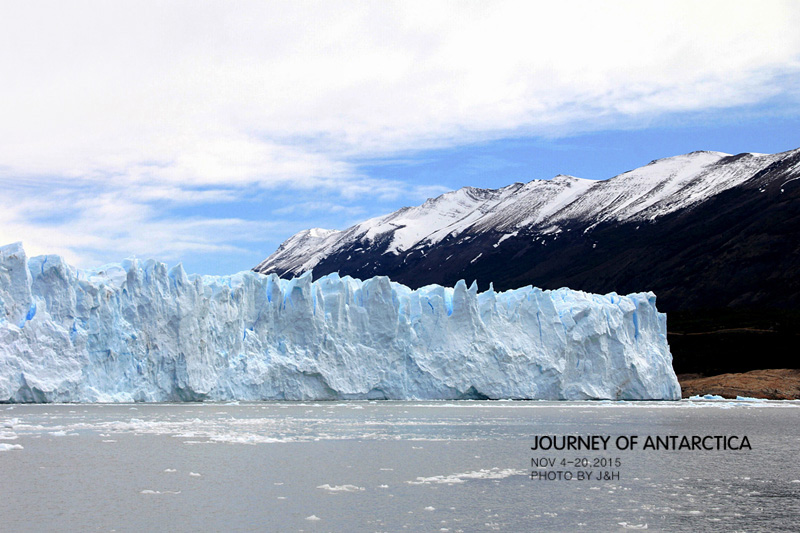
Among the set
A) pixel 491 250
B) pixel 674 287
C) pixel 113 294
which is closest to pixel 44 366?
pixel 113 294

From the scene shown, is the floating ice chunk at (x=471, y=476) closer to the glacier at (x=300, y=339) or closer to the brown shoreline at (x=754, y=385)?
the glacier at (x=300, y=339)

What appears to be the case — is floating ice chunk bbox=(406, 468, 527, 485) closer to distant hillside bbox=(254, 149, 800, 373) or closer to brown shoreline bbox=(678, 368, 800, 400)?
brown shoreline bbox=(678, 368, 800, 400)

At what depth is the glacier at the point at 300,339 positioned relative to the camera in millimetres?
25641

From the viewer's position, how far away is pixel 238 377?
92.4 ft

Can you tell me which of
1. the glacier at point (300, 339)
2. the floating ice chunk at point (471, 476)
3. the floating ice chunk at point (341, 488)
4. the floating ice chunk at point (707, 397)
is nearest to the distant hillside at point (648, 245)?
the floating ice chunk at point (707, 397)

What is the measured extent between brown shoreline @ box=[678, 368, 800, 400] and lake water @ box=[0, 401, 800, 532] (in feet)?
73.7

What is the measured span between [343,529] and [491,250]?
108 metres

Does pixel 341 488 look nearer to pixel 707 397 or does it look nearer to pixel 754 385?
pixel 707 397

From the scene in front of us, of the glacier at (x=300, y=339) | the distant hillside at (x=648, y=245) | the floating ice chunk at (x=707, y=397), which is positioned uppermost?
the distant hillside at (x=648, y=245)

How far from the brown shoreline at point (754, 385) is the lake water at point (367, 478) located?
885 inches

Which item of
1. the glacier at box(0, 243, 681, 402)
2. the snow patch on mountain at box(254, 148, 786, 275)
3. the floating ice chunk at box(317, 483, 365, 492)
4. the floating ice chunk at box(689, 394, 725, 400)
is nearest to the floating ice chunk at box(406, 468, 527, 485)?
the floating ice chunk at box(317, 483, 365, 492)

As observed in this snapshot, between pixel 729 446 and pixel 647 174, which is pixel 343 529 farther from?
pixel 647 174

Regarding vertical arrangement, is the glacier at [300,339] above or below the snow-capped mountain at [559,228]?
below

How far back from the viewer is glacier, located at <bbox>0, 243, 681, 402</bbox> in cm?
2564
